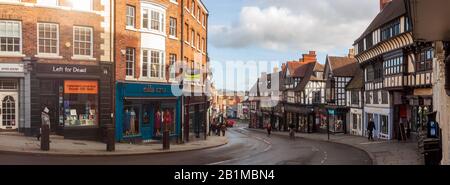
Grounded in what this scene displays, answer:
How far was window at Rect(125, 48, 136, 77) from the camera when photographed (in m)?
29.3

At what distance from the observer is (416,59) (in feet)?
102

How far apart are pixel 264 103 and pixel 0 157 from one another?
68339 mm

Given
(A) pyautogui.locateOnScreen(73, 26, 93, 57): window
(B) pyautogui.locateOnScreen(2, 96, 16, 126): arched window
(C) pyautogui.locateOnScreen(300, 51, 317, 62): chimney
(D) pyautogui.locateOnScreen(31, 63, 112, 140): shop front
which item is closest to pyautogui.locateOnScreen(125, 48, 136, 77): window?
(D) pyautogui.locateOnScreen(31, 63, 112, 140): shop front

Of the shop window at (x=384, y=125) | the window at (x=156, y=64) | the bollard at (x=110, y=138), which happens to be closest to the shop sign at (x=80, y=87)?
the window at (x=156, y=64)

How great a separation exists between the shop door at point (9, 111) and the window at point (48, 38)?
2.96 metres

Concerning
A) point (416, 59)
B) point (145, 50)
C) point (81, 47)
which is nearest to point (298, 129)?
point (416, 59)

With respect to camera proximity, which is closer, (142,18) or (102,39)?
(102,39)

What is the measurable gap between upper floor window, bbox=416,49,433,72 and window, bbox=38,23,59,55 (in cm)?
2319

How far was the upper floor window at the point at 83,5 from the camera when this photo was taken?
26594 millimetres

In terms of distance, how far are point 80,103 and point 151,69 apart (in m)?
5.69

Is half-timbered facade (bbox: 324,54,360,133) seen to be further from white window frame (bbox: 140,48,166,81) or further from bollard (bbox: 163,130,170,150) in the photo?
bollard (bbox: 163,130,170,150)

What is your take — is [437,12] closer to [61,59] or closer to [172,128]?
[61,59]

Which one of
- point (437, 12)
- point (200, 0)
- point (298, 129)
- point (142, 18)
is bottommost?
point (298, 129)

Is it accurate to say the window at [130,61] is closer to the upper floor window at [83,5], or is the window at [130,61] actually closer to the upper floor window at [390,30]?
the upper floor window at [83,5]
